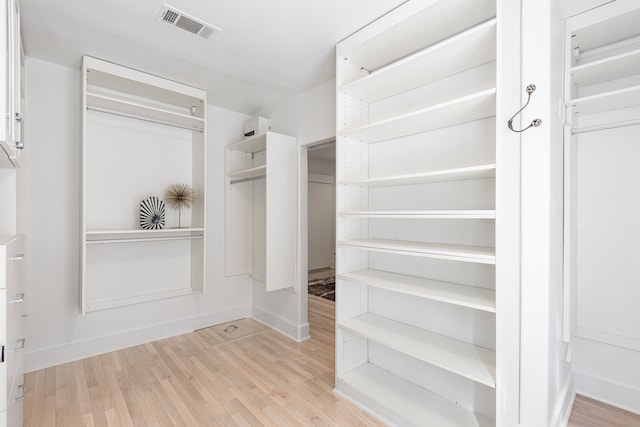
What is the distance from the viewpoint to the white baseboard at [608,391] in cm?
192

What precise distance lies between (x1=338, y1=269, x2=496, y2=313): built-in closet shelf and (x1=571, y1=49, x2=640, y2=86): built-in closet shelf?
1.45 metres

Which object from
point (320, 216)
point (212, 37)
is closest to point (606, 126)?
point (212, 37)

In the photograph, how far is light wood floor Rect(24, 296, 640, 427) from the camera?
1.89 meters

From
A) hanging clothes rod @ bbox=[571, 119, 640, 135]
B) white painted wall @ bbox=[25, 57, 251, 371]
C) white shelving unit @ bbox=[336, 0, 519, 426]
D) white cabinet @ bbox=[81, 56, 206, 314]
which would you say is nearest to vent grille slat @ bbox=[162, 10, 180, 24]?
white cabinet @ bbox=[81, 56, 206, 314]

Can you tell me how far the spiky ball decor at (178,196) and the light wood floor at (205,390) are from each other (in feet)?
4.56

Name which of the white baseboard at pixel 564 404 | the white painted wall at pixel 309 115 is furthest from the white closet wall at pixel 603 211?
the white painted wall at pixel 309 115

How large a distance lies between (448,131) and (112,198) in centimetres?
294

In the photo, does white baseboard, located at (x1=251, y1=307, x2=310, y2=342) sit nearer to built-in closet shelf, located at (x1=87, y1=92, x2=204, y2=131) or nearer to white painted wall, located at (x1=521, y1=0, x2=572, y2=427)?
white painted wall, located at (x1=521, y1=0, x2=572, y2=427)

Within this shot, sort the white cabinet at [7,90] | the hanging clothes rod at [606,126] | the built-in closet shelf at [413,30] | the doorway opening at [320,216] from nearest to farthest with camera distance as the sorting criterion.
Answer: the white cabinet at [7,90] → the built-in closet shelf at [413,30] → the hanging clothes rod at [606,126] → the doorway opening at [320,216]

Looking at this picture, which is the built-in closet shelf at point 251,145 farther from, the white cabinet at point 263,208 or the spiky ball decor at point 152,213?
the spiky ball decor at point 152,213

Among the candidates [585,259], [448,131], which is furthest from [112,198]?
[585,259]

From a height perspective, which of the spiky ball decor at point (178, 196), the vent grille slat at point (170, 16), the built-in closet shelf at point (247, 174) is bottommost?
the spiky ball decor at point (178, 196)

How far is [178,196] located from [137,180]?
403 millimetres

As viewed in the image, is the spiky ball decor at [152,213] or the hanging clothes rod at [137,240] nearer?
the hanging clothes rod at [137,240]
